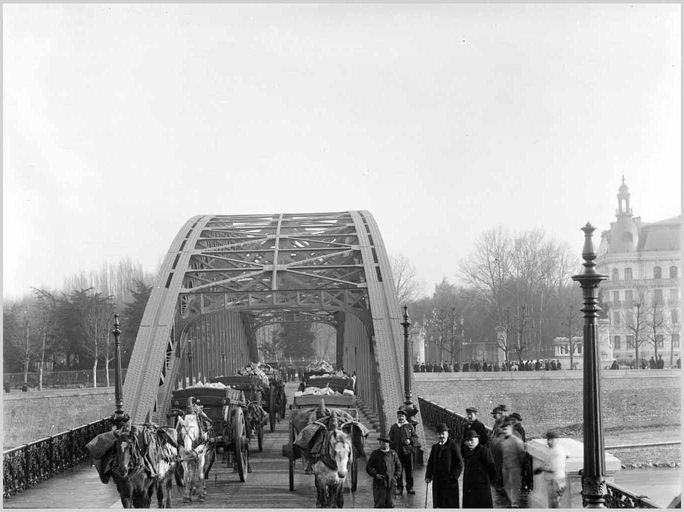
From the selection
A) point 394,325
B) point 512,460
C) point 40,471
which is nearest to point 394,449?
point 512,460

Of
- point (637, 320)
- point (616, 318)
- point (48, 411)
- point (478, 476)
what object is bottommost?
point (48, 411)

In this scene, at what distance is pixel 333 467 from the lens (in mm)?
12297

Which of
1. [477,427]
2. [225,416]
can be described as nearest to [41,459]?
[225,416]

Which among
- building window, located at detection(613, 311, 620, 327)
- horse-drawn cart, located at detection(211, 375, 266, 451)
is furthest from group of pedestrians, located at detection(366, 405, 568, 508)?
building window, located at detection(613, 311, 620, 327)

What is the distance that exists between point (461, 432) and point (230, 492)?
547 cm

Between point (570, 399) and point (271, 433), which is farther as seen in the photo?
point (570, 399)

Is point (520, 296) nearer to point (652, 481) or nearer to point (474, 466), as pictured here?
point (652, 481)

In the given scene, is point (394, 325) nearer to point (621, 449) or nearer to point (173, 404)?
point (173, 404)

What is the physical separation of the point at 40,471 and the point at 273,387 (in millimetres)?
11573

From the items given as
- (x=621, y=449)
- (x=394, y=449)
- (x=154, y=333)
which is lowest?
(x=621, y=449)

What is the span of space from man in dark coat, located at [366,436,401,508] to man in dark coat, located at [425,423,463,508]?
1.07 meters

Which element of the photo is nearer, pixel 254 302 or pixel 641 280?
pixel 254 302

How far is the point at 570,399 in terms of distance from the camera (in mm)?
48000

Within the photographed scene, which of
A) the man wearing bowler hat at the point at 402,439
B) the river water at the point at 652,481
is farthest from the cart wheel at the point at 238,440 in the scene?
the river water at the point at 652,481
